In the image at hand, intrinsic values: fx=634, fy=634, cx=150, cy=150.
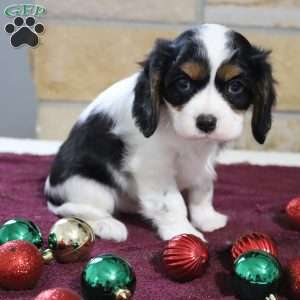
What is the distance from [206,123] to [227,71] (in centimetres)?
18

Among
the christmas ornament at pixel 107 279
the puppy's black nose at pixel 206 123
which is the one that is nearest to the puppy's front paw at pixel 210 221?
the puppy's black nose at pixel 206 123

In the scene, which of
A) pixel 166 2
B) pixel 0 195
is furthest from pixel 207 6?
pixel 0 195

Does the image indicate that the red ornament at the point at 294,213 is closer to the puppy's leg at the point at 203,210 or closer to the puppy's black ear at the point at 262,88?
the puppy's leg at the point at 203,210

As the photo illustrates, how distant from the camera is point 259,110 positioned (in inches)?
83.8

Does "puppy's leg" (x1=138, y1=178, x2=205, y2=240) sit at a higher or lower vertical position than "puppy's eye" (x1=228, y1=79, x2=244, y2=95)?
lower

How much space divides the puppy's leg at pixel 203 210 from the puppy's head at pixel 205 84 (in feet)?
1.40

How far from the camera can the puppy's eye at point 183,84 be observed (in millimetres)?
1974

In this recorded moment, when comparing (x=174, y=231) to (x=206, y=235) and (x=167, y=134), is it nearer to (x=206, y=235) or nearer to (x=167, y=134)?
(x=206, y=235)

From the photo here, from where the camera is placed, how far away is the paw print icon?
2.25m

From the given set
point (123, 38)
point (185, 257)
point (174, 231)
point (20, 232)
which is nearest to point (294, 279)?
point (185, 257)

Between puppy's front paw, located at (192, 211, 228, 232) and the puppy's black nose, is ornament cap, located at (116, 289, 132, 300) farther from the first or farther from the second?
puppy's front paw, located at (192, 211, 228, 232)

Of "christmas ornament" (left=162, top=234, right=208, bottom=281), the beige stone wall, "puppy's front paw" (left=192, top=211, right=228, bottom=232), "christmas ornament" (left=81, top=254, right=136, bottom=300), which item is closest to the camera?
"christmas ornament" (left=81, top=254, right=136, bottom=300)

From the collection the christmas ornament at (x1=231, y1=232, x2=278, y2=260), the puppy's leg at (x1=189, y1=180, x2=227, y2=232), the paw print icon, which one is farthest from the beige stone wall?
the christmas ornament at (x1=231, y1=232, x2=278, y2=260)

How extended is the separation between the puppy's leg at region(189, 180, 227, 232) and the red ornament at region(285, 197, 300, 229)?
24 centimetres
